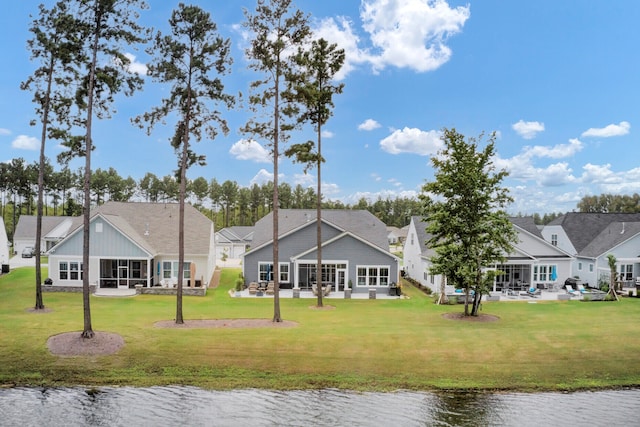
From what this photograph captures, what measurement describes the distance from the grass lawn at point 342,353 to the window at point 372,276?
9860 mm

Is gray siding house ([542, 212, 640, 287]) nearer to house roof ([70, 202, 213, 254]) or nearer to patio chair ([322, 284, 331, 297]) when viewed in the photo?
patio chair ([322, 284, 331, 297])

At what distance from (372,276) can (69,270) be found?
77.1ft

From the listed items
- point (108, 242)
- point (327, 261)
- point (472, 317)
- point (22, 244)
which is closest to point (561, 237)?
point (327, 261)

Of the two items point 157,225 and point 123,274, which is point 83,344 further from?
point 157,225

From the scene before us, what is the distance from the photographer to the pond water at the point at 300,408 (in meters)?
11.1

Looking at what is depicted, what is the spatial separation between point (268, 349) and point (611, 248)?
34382 mm

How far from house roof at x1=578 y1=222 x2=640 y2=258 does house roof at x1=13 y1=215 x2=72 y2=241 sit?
230ft

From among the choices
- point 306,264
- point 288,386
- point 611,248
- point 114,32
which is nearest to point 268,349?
point 288,386

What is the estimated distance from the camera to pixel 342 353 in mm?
16109

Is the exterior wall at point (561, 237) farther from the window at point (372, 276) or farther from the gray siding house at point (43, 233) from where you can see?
the gray siding house at point (43, 233)

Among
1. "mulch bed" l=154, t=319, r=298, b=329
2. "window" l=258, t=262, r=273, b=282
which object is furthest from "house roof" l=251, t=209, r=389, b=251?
"mulch bed" l=154, t=319, r=298, b=329

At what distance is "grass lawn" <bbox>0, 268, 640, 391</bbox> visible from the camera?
46.2 ft

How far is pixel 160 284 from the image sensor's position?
3381cm

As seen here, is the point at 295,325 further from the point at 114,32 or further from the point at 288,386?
the point at 114,32
